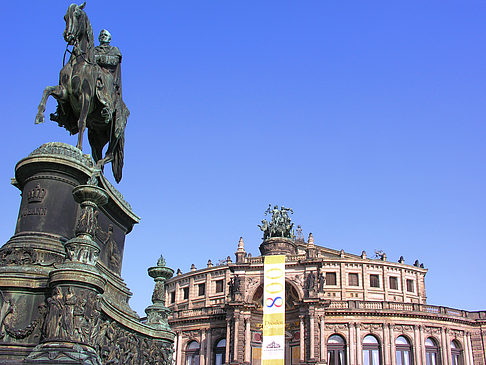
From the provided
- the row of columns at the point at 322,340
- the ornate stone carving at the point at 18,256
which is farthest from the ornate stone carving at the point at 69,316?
the row of columns at the point at 322,340

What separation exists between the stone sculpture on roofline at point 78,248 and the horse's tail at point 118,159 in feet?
0.08

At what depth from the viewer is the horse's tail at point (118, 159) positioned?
11994mm

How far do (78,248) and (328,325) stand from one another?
5208cm

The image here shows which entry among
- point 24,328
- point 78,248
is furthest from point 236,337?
point 78,248

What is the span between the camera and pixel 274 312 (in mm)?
52062

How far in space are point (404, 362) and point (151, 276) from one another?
50.3 metres

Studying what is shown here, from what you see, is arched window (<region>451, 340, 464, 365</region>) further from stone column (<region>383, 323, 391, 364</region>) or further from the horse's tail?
the horse's tail

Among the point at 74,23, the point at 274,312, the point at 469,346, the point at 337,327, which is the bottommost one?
the point at 74,23

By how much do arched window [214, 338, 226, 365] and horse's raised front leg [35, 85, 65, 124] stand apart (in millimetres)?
52872

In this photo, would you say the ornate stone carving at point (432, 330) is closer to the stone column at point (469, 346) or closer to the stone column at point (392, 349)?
the stone column at point (392, 349)

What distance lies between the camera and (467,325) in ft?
197

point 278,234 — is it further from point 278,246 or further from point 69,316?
point 69,316

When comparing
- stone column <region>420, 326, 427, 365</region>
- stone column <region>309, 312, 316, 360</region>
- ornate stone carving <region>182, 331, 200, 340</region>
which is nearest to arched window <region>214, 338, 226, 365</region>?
ornate stone carving <region>182, 331, 200, 340</region>

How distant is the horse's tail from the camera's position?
39.3ft
